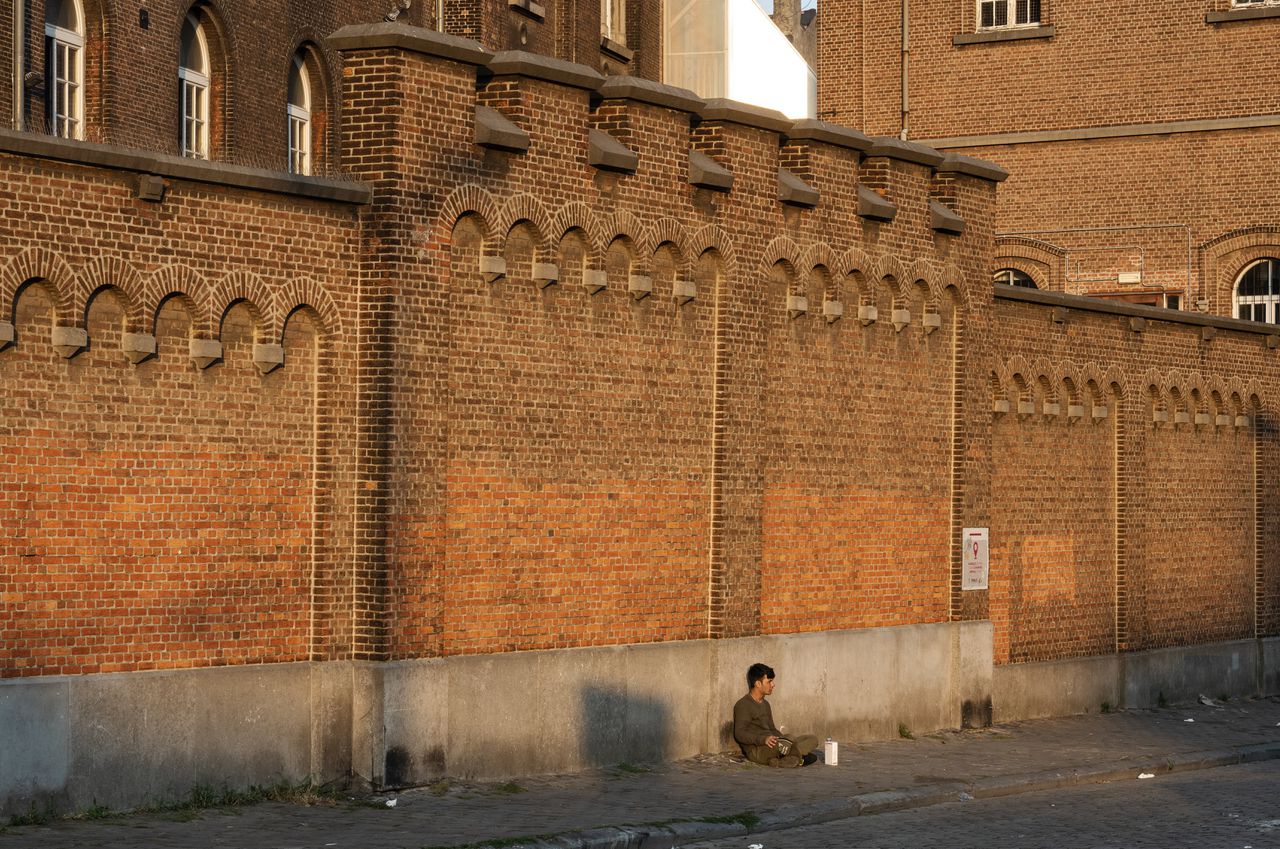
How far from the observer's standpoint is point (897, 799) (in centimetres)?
1745

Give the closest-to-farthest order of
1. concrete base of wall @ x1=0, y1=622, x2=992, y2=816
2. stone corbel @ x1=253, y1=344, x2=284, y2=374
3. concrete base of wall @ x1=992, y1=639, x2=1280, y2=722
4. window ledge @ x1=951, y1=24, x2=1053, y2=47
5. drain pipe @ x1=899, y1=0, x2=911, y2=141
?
concrete base of wall @ x1=0, y1=622, x2=992, y2=816, stone corbel @ x1=253, y1=344, x2=284, y2=374, concrete base of wall @ x1=992, y1=639, x2=1280, y2=722, window ledge @ x1=951, y1=24, x2=1053, y2=47, drain pipe @ x1=899, y1=0, x2=911, y2=141

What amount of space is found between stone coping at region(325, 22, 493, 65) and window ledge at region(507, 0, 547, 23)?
17558 millimetres

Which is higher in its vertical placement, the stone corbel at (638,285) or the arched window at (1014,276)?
the arched window at (1014,276)

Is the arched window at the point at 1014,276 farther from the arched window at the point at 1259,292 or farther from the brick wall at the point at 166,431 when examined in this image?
the brick wall at the point at 166,431

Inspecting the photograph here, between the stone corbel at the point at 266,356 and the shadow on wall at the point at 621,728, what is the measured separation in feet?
14.0

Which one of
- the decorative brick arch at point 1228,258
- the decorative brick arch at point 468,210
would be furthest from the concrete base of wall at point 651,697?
the decorative brick arch at point 1228,258

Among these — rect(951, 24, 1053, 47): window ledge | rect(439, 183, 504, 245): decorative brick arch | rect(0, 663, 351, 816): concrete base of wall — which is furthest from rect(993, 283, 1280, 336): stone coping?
rect(0, 663, 351, 816): concrete base of wall

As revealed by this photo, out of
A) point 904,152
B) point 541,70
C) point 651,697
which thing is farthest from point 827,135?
point 651,697

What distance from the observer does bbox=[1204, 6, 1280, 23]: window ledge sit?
117ft

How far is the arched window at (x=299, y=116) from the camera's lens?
1192 inches

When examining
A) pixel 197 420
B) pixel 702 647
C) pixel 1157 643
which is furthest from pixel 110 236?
pixel 1157 643

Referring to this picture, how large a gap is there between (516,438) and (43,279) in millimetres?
4785

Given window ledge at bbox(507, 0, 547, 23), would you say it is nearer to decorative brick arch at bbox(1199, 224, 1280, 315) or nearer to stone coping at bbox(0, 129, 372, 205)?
decorative brick arch at bbox(1199, 224, 1280, 315)

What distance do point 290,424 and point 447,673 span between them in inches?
91.6
